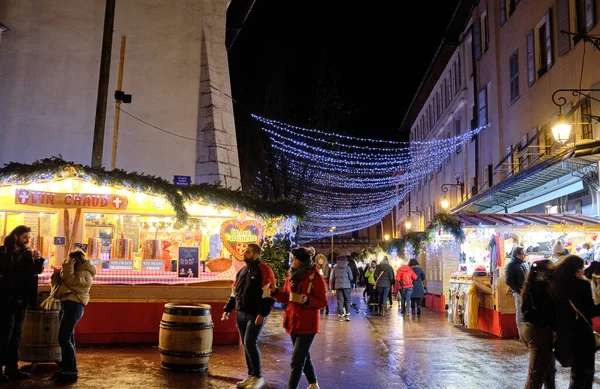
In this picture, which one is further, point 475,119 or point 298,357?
point 475,119

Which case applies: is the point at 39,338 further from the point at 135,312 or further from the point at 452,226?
the point at 452,226

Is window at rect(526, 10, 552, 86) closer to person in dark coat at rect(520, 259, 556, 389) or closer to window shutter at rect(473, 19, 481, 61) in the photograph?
window shutter at rect(473, 19, 481, 61)

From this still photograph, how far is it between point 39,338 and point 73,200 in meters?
4.74

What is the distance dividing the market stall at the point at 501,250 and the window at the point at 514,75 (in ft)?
24.3

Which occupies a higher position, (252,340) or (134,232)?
(134,232)

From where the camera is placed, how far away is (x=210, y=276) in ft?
35.6

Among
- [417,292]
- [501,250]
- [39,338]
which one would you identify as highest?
[501,250]

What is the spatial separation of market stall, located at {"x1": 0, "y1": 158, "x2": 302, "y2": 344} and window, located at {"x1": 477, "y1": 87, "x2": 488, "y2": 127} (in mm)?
13238

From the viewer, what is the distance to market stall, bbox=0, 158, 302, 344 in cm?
996

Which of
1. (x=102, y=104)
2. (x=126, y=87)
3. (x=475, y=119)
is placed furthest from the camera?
(x=475, y=119)

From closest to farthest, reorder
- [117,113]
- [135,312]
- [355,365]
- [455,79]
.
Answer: [355,365] < [135,312] < [117,113] < [455,79]

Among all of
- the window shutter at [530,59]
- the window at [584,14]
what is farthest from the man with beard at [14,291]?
the window shutter at [530,59]

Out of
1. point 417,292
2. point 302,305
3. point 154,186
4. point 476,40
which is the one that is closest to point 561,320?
point 302,305

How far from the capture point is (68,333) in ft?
22.8
